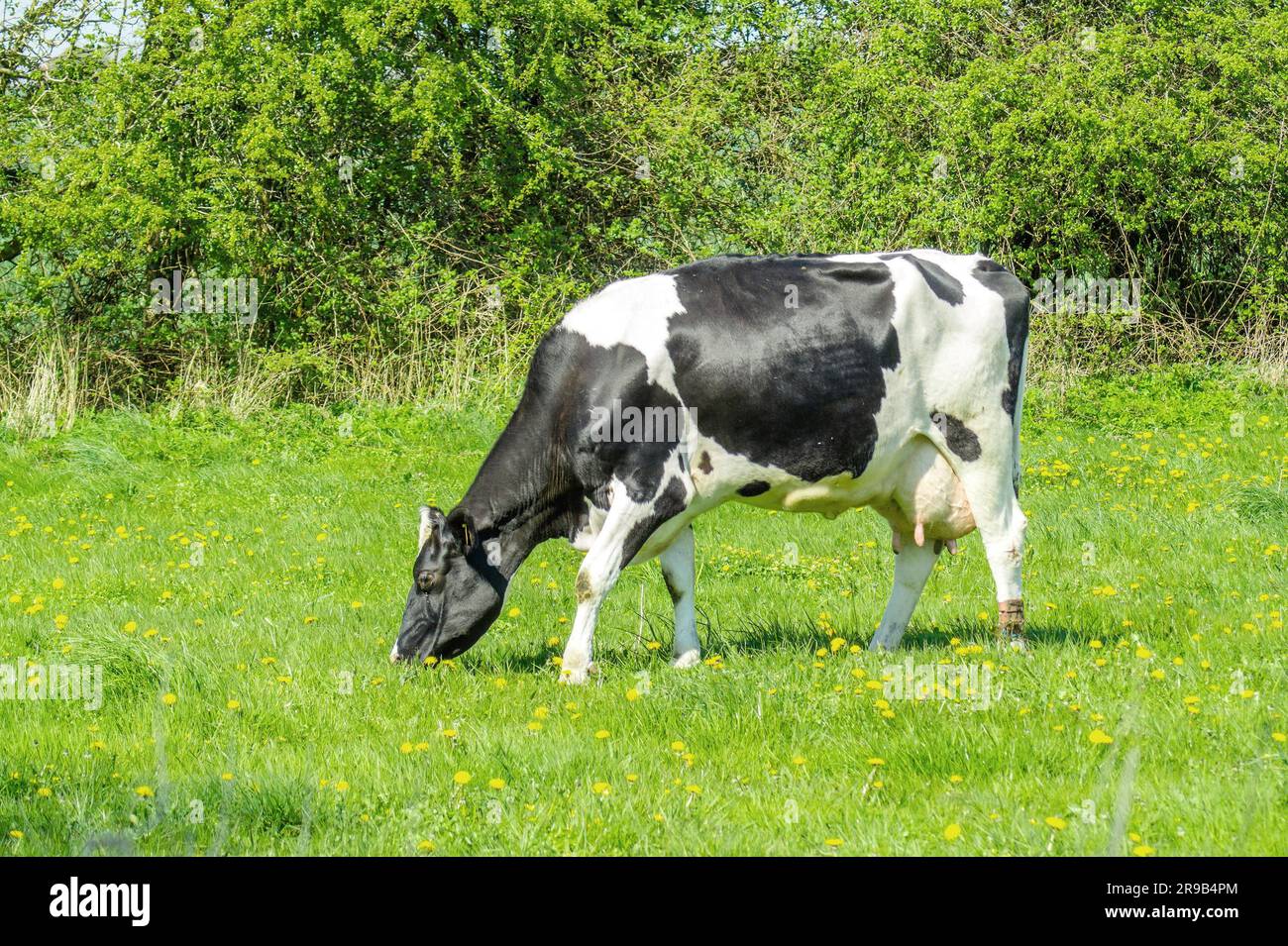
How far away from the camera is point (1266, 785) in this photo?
452 centimetres

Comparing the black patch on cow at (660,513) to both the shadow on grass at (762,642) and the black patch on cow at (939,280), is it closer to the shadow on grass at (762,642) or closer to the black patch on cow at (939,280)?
the shadow on grass at (762,642)

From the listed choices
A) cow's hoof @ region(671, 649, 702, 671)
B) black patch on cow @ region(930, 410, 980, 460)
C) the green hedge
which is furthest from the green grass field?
the green hedge

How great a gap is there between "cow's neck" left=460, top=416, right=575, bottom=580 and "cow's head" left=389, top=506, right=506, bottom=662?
0.46 feet

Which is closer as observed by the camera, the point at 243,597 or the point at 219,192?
the point at 243,597

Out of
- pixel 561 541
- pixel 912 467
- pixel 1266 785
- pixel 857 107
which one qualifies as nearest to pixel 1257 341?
pixel 857 107

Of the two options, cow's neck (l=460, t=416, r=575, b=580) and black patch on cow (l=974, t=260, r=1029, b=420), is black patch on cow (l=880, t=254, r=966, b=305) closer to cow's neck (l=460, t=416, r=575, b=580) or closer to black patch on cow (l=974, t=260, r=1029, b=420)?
black patch on cow (l=974, t=260, r=1029, b=420)

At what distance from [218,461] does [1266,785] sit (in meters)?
10.9

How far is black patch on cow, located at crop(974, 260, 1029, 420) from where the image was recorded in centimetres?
719

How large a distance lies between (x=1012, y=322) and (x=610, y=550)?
7.85 ft

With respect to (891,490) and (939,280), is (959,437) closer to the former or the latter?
(891,490)

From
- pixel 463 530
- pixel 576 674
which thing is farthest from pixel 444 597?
pixel 576 674

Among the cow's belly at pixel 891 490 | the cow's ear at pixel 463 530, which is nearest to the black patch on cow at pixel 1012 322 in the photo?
the cow's belly at pixel 891 490

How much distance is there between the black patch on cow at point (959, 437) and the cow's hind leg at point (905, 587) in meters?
0.61

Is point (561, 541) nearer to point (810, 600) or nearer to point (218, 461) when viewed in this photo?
point (810, 600)
